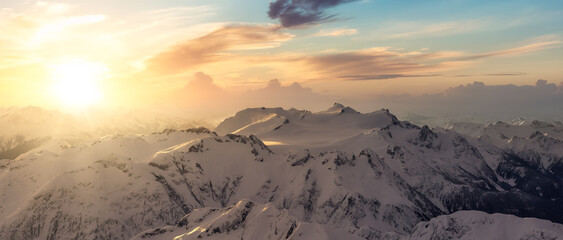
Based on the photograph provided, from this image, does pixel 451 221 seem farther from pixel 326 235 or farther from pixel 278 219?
pixel 278 219

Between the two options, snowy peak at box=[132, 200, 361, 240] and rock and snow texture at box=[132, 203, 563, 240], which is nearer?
rock and snow texture at box=[132, 203, 563, 240]

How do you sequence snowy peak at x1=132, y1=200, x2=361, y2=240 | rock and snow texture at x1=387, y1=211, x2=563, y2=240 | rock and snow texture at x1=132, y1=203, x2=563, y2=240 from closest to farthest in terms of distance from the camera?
1. rock and snow texture at x1=387, y1=211, x2=563, y2=240
2. rock and snow texture at x1=132, y1=203, x2=563, y2=240
3. snowy peak at x1=132, y1=200, x2=361, y2=240

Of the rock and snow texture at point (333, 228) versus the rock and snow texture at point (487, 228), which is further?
the rock and snow texture at point (333, 228)

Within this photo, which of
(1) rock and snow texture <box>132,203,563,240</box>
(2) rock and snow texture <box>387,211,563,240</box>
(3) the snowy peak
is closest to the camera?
(2) rock and snow texture <box>387,211,563,240</box>

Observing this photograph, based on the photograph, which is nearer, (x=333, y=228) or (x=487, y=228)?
(x=487, y=228)

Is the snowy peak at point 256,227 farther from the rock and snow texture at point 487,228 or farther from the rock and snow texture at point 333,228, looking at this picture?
the rock and snow texture at point 487,228

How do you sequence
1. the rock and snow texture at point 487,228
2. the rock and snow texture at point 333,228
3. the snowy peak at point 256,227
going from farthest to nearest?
the snowy peak at point 256,227, the rock and snow texture at point 333,228, the rock and snow texture at point 487,228

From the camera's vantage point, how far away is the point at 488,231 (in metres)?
168

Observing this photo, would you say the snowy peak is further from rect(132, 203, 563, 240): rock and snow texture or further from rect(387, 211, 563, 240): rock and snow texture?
rect(387, 211, 563, 240): rock and snow texture

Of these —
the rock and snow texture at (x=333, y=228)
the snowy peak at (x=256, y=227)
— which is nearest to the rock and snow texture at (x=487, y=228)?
the rock and snow texture at (x=333, y=228)

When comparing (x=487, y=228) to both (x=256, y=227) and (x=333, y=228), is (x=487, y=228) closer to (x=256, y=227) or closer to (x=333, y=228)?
(x=333, y=228)

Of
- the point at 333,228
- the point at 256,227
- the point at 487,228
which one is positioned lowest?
the point at 487,228

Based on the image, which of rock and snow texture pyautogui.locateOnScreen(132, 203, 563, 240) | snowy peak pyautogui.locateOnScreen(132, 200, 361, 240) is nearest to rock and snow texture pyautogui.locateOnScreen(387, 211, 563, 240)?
rock and snow texture pyautogui.locateOnScreen(132, 203, 563, 240)

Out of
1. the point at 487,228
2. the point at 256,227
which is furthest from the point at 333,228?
the point at 487,228
